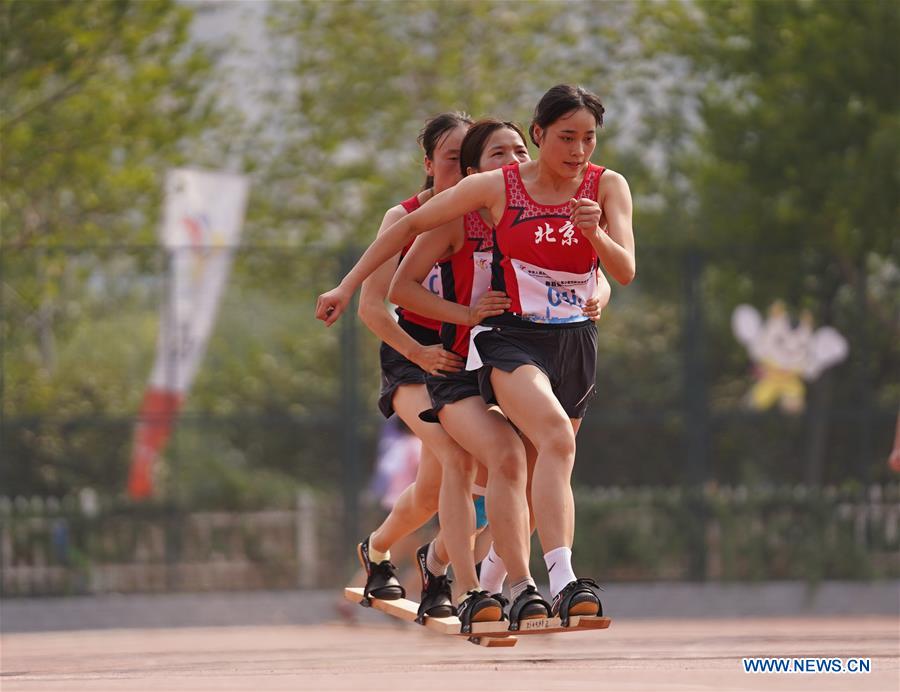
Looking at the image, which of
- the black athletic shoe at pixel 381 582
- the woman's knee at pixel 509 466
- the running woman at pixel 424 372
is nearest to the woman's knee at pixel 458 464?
the running woman at pixel 424 372

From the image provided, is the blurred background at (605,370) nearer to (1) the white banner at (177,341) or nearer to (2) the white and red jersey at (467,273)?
(1) the white banner at (177,341)

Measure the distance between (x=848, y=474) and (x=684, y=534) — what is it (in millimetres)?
1412

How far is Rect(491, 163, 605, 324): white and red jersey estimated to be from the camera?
6.62 meters

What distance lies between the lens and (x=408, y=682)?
6.61m

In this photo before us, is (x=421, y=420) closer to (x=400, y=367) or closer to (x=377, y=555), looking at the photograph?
(x=400, y=367)

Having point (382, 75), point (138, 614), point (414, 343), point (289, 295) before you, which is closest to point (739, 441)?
point (289, 295)

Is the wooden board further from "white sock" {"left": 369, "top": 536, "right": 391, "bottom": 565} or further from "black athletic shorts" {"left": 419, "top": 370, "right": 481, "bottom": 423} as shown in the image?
"black athletic shorts" {"left": 419, "top": 370, "right": 481, "bottom": 423}

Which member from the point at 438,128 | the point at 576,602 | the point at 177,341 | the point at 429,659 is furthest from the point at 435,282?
the point at 177,341

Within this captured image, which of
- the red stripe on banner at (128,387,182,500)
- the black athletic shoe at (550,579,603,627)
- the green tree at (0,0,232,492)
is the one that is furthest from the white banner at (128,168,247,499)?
the black athletic shoe at (550,579,603,627)

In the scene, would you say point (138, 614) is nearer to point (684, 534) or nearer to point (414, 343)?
point (684, 534)

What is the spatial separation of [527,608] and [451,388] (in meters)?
0.96

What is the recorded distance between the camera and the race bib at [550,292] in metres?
6.66

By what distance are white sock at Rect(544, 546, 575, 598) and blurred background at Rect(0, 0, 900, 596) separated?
7.91 meters

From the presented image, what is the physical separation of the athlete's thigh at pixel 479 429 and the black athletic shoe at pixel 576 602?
2.12 feet
